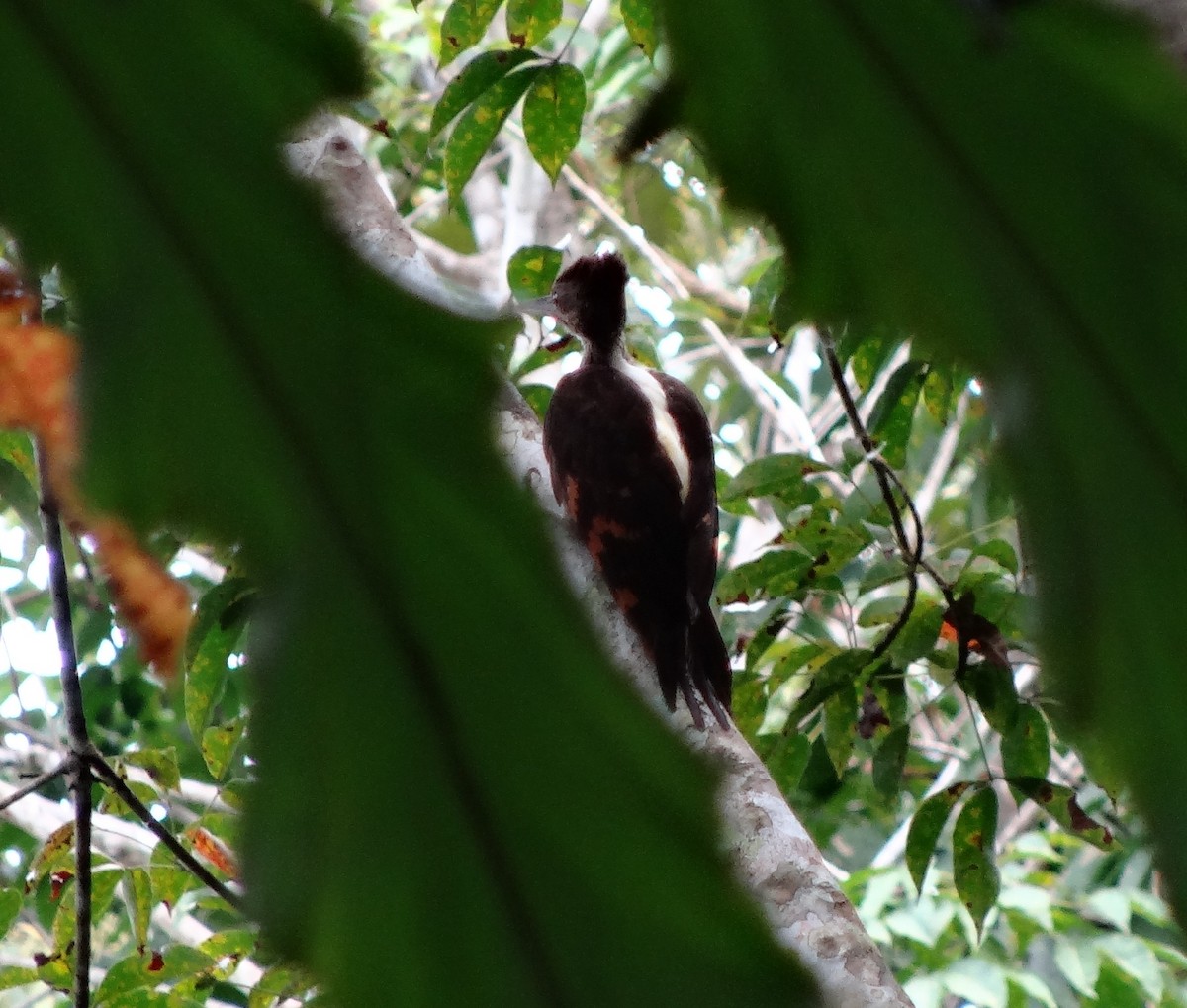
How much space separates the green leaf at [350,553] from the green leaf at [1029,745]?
1842mm

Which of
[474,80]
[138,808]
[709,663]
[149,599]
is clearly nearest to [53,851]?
[138,808]

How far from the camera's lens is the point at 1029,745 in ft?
6.39

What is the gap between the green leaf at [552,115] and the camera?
1.65m

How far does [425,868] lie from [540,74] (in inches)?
61.8

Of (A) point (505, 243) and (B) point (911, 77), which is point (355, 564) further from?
(A) point (505, 243)

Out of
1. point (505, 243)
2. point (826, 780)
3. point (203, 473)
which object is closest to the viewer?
point (203, 473)

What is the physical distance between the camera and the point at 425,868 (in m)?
0.20

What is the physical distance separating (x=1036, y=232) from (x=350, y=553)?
0.39 feet

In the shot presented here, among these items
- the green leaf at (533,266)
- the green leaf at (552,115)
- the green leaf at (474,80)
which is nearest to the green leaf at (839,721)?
the green leaf at (533,266)


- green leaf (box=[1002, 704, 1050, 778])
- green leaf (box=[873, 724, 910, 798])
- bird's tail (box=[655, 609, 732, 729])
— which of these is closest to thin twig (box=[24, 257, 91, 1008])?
bird's tail (box=[655, 609, 732, 729])

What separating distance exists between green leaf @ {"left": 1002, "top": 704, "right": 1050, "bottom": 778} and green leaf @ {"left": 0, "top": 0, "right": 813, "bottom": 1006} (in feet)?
6.04

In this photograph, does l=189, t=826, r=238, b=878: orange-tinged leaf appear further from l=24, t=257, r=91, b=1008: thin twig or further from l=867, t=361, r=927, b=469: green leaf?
l=867, t=361, r=927, b=469: green leaf

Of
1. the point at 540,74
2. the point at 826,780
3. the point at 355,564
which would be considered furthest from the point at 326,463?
the point at 826,780

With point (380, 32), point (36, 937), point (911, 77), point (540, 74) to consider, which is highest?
point (911, 77)
